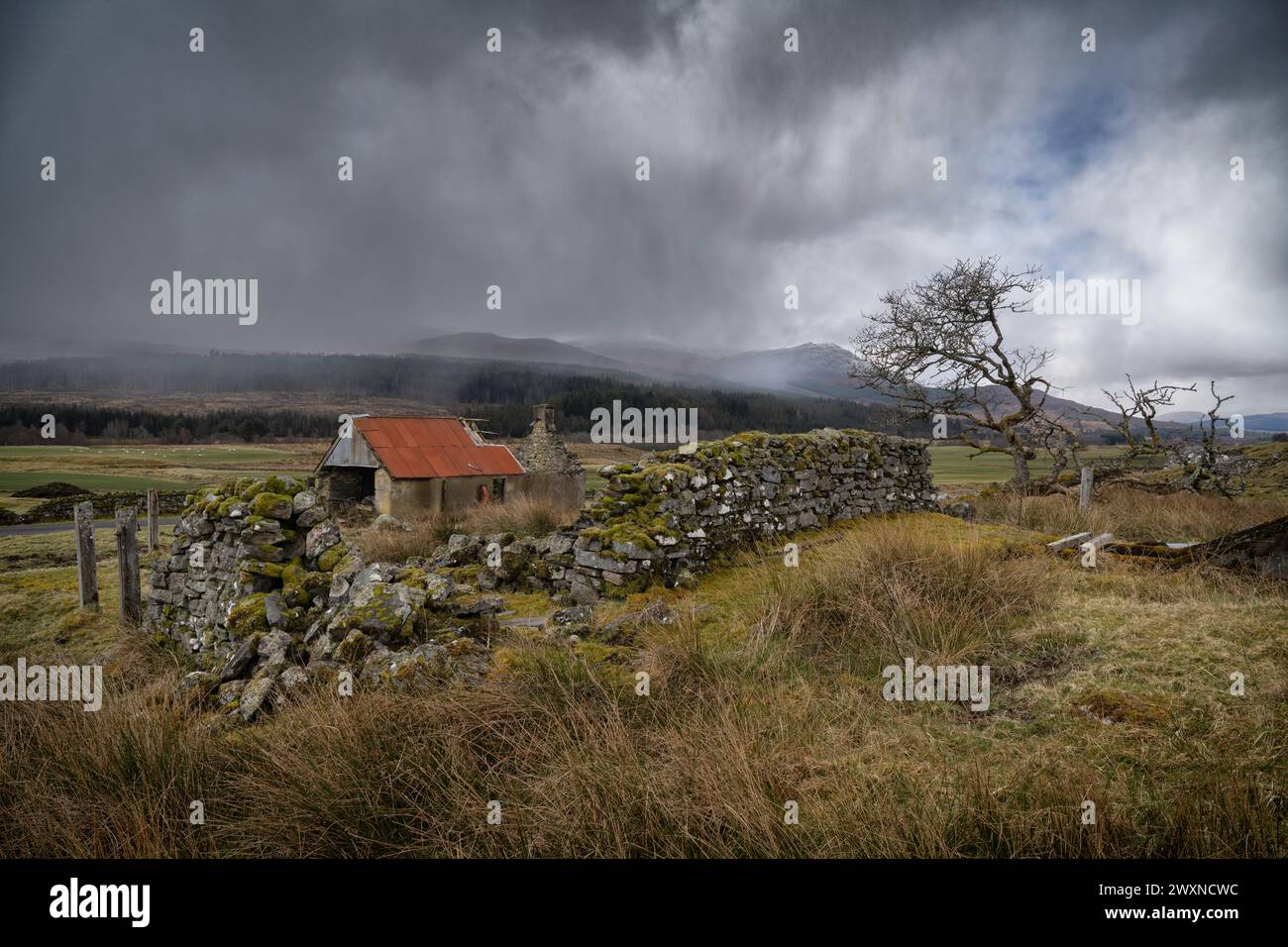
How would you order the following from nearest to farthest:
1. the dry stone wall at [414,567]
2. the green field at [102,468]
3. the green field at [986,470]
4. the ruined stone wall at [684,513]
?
1. the dry stone wall at [414,567]
2. the ruined stone wall at [684,513]
3. the green field at [986,470]
4. the green field at [102,468]

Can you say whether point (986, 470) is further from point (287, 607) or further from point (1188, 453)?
point (287, 607)

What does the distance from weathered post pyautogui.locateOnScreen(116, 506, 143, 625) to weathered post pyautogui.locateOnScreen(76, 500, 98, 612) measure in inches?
46.6

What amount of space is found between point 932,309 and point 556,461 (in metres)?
15.2

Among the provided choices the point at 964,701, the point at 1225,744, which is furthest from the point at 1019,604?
the point at 1225,744

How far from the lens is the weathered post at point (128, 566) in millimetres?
10445

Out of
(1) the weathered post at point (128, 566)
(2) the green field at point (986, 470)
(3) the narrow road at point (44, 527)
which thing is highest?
(2) the green field at point (986, 470)

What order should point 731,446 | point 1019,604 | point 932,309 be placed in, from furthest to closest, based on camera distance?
point 932,309, point 731,446, point 1019,604

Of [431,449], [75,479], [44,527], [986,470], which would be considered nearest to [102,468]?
[44,527]

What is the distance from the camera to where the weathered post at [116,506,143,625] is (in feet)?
34.3

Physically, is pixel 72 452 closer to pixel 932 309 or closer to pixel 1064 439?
pixel 932 309

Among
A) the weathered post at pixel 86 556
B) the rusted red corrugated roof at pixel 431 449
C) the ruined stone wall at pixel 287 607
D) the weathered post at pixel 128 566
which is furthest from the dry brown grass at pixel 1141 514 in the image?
the weathered post at pixel 86 556

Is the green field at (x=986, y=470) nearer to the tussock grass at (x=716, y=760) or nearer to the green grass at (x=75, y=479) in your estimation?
the tussock grass at (x=716, y=760)

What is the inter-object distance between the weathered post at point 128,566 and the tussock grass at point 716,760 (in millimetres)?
7037
